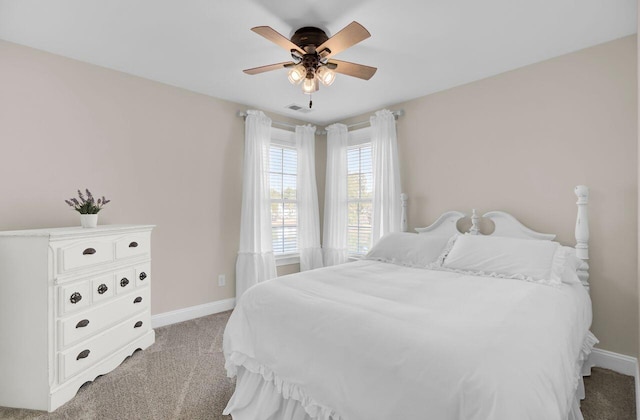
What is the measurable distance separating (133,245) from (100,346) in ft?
2.51

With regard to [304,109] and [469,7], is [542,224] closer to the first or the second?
[469,7]

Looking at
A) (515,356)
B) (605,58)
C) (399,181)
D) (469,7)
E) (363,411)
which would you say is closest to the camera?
(515,356)

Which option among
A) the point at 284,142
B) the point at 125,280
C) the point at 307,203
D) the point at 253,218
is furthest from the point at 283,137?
the point at 125,280

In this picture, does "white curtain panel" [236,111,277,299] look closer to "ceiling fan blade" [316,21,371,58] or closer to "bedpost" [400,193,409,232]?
"bedpost" [400,193,409,232]

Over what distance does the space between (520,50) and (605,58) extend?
23.9 inches

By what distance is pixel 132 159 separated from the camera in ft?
9.73

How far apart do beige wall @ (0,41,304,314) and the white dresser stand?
25.6 inches

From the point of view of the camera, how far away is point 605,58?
7.82 feet

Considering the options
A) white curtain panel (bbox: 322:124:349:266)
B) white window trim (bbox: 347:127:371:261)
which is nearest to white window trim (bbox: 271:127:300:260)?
white curtain panel (bbox: 322:124:349:266)

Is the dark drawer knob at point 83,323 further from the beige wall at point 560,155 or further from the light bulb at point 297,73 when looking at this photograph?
the beige wall at point 560,155

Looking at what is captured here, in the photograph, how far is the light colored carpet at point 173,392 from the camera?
182 centimetres

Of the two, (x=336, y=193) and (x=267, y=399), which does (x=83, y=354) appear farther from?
(x=336, y=193)

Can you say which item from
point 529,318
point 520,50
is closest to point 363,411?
point 529,318

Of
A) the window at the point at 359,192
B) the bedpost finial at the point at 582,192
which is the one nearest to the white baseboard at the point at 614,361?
the bedpost finial at the point at 582,192
